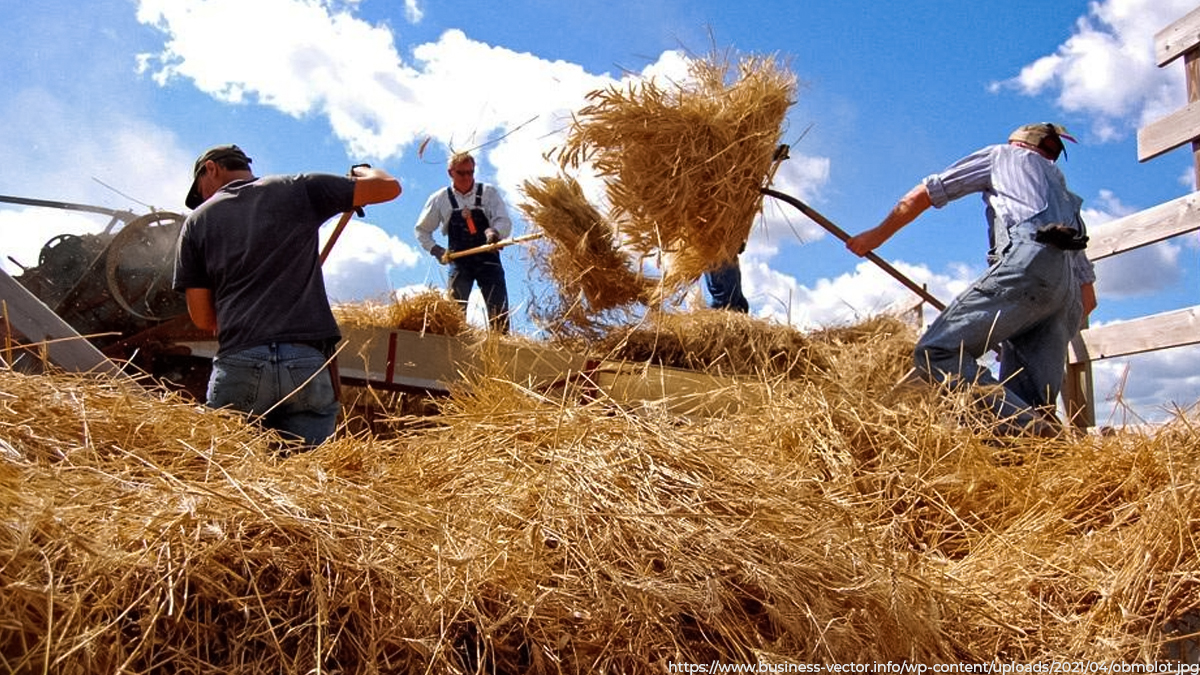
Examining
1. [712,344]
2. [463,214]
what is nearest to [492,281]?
[463,214]

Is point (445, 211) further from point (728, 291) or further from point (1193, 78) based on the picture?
point (1193, 78)

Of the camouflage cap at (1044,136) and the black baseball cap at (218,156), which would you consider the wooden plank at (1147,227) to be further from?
the black baseball cap at (218,156)

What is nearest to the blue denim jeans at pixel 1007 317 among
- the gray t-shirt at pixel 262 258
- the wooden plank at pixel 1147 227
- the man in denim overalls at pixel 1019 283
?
the man in denim overalls at pixel 1019 283

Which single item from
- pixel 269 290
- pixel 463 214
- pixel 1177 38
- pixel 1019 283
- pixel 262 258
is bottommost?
pixel 269 290

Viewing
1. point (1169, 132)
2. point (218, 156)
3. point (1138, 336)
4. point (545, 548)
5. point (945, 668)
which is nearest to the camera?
point (545, 548)

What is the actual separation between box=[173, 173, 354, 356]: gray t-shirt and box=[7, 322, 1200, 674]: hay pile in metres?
0.91

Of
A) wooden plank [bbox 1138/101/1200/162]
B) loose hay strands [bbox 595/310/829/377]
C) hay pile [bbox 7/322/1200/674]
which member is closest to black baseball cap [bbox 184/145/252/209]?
hay pile [bbox 7/322/1200/674]

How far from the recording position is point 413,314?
16.4 feet

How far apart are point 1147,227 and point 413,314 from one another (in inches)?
161

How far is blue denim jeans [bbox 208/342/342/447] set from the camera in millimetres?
3424

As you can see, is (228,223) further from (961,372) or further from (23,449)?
(961,372)

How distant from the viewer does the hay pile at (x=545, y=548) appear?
155 cm

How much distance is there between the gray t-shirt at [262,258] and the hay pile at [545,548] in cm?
91

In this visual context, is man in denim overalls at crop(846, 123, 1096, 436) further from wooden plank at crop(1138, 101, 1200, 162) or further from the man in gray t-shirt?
the man in gray t-shirt
